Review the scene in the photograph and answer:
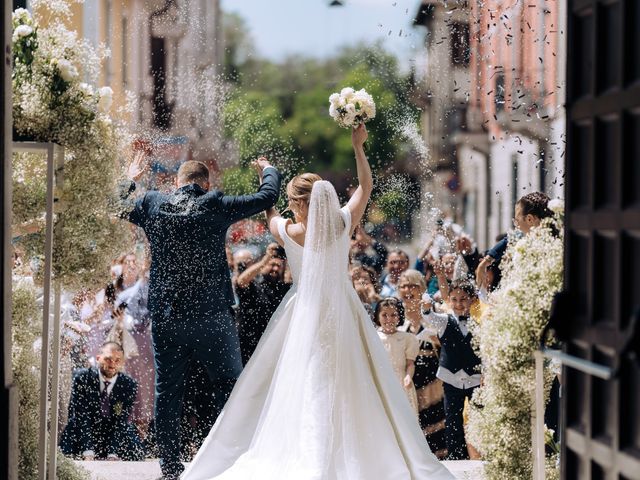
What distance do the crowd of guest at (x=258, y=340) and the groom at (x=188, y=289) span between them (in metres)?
0.77

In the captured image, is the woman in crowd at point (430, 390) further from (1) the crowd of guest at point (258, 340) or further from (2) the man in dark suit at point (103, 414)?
(2) the man in dark suit at point (103, 414)

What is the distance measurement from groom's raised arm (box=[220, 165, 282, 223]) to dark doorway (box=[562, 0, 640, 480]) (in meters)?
3.16

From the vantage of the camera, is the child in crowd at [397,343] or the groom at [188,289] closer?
the groom at [188,289]

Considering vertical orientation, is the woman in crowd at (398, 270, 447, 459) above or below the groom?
below

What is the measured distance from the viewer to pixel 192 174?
794 cm

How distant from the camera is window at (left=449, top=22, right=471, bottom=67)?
31.4ft

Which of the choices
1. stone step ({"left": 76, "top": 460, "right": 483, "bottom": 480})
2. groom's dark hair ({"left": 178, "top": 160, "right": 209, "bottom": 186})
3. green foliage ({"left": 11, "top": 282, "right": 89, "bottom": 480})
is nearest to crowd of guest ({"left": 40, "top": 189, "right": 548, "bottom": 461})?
stone step ({"left": 76, "top": 460, "right": 483, "bottom": 480})

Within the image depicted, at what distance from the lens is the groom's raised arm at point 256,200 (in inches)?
304

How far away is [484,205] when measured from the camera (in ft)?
80.5

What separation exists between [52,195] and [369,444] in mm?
2177

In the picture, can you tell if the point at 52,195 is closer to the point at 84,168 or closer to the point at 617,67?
the point at 84,168

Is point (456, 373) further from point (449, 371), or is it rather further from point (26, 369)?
point (26, 369)

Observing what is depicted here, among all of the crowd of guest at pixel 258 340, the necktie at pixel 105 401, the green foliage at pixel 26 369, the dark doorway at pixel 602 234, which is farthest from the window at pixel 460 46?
the dark doorway at pixel 602 234

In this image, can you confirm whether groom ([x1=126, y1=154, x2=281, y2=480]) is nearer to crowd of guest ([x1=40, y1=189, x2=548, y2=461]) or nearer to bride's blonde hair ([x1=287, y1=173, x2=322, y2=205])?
bride's blonde hair ([x1=287, y1=173, x2=322, y2=205])
